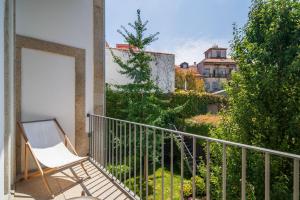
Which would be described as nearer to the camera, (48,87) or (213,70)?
(48,87)

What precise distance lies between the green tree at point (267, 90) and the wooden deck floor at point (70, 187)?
4.90m

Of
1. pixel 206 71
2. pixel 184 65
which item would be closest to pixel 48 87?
pixel 184 65

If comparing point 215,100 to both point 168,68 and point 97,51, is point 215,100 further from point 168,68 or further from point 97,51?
point 97,51

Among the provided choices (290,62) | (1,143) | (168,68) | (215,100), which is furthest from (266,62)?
(168,68)

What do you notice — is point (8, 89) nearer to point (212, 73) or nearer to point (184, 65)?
point (184, 65)

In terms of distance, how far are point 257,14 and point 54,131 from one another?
23.9 feet

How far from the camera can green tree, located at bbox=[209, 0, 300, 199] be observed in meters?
7.50

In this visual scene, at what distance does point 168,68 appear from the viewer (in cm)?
2227

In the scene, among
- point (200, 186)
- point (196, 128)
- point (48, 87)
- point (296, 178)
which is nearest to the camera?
point (296, 178)

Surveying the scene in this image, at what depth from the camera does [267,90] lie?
7.84 meters

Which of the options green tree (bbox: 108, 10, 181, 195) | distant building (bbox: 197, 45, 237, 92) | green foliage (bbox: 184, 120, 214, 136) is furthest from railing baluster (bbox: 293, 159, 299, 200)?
distant building (bbox: 197, 45, 237, 92)

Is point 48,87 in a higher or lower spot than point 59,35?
lower

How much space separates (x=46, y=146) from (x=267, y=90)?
20.6 ft

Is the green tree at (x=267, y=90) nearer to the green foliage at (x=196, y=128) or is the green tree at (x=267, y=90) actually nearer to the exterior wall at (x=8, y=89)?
the exterior wall at (x=8, y=89)
